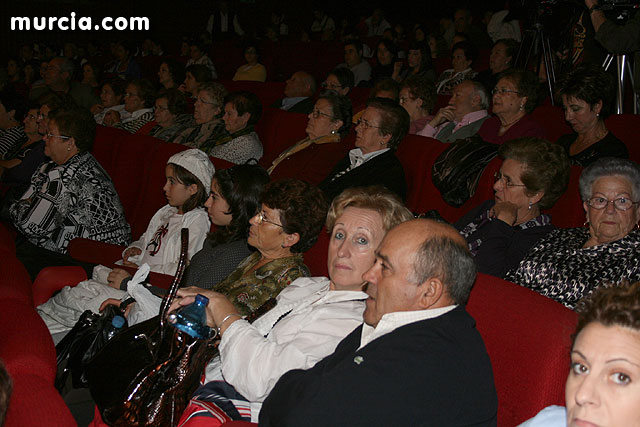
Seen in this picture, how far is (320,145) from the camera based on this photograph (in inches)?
143

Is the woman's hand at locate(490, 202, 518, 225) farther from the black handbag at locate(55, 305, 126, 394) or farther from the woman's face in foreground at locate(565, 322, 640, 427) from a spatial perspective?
the black handbag at locate(55, 305, 126, 394)

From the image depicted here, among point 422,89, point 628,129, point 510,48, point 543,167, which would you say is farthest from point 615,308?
point 510,48

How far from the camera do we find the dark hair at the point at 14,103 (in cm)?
474

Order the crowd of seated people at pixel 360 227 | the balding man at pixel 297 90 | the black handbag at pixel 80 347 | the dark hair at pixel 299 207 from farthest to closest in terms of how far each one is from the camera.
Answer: the balding man at pixel 297 90
the dark hair at pixel 299 207
the black handbag at pixel 80 347
the crowd of seated people at pixel 360 227

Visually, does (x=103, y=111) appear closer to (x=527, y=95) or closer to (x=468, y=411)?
(x=527, y=95)

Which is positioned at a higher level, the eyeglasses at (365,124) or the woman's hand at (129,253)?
the eyeglasses at (365,124)

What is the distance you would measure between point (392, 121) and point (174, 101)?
2177mm

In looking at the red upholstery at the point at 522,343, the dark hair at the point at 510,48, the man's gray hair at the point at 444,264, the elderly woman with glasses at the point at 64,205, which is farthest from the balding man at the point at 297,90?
the man's gray hair at the point at 444,264

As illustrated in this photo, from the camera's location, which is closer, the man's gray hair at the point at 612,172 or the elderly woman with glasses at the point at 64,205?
the man's gray hair at the point at 612,172

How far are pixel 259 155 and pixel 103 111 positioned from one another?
2.37m

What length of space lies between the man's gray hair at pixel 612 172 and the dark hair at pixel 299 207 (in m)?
0.88

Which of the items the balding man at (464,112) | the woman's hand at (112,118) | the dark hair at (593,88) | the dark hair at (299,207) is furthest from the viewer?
the woman's hand at (112,118)

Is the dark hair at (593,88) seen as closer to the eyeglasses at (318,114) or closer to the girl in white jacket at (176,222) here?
the eyeglasses at (318,114)

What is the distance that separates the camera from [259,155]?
162 inches
